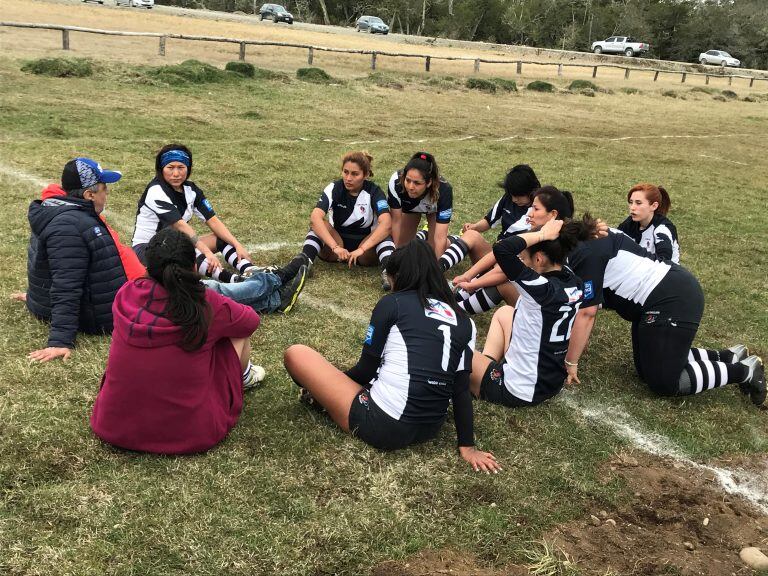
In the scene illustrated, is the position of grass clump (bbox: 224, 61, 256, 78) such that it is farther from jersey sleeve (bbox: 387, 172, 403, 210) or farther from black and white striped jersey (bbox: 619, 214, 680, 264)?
black and white striped jersey (bbox: 619, 214, 680, 264)

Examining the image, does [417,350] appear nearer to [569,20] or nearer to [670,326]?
[670,326]

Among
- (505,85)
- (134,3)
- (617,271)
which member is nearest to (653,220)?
(617,271)

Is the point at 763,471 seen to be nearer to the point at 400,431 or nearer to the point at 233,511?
the point at 400,431

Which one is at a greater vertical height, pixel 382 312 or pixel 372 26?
pixel 372 26

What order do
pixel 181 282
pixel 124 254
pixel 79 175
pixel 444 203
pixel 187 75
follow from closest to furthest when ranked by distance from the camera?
1. pixel 181 282
2. pixel 79 175
3. pixel 124 254
4. pixel 444 203
5. pixel 187 75

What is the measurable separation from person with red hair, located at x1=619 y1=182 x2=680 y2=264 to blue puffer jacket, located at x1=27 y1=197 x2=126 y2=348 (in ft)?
12.4

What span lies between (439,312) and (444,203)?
10.1ft

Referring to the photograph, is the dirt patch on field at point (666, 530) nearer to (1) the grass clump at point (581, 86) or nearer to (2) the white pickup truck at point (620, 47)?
(1) the grass clump at point (581, 86)

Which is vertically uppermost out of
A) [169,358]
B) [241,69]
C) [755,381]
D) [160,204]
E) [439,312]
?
[241,69]

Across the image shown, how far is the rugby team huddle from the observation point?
3.17m

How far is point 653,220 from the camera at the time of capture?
5266 millimetres

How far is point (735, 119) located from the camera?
2408 centimetres

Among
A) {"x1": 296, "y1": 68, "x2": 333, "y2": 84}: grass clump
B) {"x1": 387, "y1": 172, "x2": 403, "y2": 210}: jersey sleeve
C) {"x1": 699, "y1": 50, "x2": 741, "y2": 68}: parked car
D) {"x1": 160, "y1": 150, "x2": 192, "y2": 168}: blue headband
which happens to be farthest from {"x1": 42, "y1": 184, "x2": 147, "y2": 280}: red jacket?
{"x1": 699, "y1": 50, "x2": 741, "y2": 68}: parked car

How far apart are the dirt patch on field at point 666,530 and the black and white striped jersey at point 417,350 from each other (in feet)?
2.86
